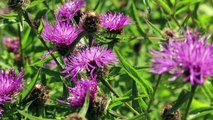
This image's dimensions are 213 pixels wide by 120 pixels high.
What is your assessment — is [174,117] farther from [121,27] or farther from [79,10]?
[79,10]

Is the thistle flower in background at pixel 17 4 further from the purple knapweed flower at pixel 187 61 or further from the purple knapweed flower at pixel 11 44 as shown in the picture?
the purple knapweed flower at pixel 11 44

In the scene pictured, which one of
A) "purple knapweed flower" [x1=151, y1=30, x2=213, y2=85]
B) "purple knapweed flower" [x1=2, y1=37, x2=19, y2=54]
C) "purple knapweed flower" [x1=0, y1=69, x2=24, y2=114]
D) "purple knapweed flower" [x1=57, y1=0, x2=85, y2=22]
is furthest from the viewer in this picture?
"purple knapweed flower" [x1=2, y1=37, x2=19, y2=54]

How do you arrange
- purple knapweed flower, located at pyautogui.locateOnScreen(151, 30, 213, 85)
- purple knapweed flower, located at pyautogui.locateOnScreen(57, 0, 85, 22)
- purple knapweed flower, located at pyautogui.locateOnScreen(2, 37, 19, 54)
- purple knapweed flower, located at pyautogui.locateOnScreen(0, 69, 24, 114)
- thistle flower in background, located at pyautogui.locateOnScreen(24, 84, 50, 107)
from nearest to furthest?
purple knapweed flower, located at pyautogui.locateOnScreen(151, 30, 213, 85), purple knapweed flower, located at pyautogui.locateOnScreen(0, 69, 24, 114), thistle flower in background, located at pyautogui.locateOnScreen(24, 84, 50, 107), purple knapweed flower, located at pyautogui.locateOnScreen(57, 0, 85, 22), purple knapweed flower, located at pyautogui.locateOnScreen(2, 37, 19, 54)

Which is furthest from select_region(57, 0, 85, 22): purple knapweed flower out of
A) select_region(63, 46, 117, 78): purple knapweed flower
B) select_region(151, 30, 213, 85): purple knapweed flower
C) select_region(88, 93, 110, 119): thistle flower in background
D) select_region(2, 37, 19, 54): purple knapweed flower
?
select_region(2, 37, 19, 54): purple knapweed flower

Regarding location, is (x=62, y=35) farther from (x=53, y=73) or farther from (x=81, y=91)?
(x=81, y=91)

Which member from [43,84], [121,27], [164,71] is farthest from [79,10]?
[164,71]

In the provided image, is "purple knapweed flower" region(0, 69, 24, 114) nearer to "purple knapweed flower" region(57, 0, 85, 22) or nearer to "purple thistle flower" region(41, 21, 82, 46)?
"purple thistle flower" region(41, 21, 82, 46)

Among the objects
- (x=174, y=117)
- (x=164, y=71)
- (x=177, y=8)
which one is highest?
(x=177, y=8)

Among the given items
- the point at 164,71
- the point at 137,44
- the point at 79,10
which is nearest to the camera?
the point at 164,71
